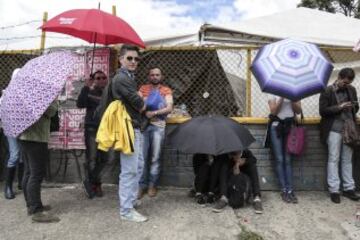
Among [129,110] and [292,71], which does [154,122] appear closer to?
[129,110]

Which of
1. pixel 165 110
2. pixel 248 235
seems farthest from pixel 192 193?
pixel 248 235

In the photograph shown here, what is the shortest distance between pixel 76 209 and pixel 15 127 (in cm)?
136

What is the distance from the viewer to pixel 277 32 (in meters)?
7.50

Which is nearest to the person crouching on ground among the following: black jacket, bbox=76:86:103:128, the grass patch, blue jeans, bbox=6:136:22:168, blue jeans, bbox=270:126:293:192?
blue jeans, bbox=270:126:293:192

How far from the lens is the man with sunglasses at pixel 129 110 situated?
484cm

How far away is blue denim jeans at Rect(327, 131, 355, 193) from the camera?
5.93m

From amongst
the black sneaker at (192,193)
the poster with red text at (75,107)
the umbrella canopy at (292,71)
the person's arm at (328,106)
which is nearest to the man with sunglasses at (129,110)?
the black sneaker at (192,193)

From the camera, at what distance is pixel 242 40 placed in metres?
7.39

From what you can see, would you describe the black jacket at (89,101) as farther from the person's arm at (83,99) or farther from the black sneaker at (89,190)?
the black sneaker at (89,190)

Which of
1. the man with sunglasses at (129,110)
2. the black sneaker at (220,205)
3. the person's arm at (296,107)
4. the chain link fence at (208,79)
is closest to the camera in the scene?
the man with sunglasses at (129,110)

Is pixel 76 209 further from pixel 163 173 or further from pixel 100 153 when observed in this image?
pixel 163 173

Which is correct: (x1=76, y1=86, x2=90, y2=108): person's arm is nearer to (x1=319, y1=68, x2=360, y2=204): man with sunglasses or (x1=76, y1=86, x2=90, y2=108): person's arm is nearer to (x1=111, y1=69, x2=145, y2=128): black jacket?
(x1=111, y1=69, x2=145, y2=128): black jacket

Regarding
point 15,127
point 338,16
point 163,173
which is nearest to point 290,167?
point 163,173

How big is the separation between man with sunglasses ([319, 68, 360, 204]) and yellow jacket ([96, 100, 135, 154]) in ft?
8.69
